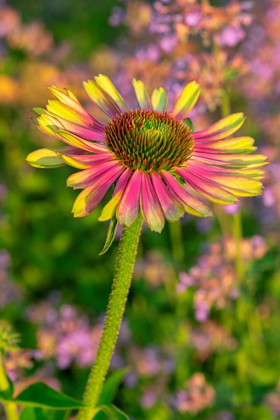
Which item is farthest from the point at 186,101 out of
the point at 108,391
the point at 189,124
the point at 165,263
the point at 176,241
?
the point at 176,241

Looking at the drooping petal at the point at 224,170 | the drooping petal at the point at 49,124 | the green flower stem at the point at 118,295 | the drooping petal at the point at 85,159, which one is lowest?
the green flower stem at the point at 118,295

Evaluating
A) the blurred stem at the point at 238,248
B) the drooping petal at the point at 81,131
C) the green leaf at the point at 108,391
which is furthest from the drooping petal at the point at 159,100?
the blurred stem at the point at 238,248

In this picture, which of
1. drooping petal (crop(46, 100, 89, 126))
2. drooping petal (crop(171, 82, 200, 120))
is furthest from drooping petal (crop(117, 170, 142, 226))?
drooping petal (crop(171, 82, 200, 120))

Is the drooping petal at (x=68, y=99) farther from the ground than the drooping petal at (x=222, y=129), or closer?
closer

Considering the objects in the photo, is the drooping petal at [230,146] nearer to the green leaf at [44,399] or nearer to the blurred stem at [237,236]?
the green leaf at [44,399]

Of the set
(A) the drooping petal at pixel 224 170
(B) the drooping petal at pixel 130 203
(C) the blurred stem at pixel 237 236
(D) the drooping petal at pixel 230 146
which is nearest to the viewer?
(B) the drooping petal at pixel 130 203

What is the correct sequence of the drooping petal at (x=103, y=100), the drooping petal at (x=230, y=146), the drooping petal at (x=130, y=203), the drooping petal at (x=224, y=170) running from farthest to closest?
the drooping petal at (x=103, y=100) < the drooping petal at (x=230, y=146) < the drooping petal at (x=224, y=170) < the drooping petal at (x=130, y=203)

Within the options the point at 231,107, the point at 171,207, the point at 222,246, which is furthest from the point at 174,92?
the point at 231,107
